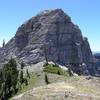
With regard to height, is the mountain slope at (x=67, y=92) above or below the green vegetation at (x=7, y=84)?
below

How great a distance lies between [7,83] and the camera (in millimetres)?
114938

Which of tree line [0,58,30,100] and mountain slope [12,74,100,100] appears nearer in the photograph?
mountain slope [12,74,100,100]

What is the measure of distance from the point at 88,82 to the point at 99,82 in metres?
3.84

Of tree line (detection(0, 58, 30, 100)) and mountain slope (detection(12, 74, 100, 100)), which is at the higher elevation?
tree line (detection(0, 58, 30, 100))

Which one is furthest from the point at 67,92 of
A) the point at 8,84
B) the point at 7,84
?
the point at 7,84

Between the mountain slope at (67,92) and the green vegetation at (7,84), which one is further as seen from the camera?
the green vegetation at (7,84)

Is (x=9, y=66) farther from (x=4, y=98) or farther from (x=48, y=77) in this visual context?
(x=4, y=98)

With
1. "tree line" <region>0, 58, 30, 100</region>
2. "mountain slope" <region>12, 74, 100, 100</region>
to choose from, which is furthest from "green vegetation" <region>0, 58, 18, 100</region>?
"mountain slope" <region>12, 74, 100, 100</region>

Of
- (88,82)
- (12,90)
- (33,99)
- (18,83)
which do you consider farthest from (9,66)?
(33,99)

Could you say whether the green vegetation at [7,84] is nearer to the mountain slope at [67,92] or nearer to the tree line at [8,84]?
the tree line at [8,84]

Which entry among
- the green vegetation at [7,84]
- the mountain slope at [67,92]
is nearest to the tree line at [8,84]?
the green vegetation at [7,84]

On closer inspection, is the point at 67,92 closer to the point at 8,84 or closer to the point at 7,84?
the point at 8,84

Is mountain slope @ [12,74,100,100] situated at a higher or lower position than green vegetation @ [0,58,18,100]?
lower

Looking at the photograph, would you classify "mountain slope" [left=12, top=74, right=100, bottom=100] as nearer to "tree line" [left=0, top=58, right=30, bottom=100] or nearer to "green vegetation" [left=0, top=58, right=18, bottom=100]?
"tree line" [left=0, top=58, right=30, bottom=100]
